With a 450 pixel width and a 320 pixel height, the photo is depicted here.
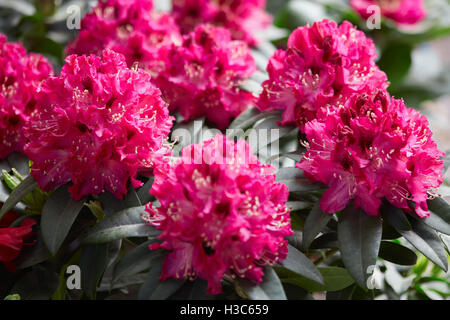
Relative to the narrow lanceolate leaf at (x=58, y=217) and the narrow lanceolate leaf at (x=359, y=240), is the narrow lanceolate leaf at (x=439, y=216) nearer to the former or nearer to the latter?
the narrow lanceolate leaf at (x=359, y=240)

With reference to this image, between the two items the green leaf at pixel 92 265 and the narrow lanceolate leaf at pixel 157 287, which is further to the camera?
the green leaf at pixel 92 265

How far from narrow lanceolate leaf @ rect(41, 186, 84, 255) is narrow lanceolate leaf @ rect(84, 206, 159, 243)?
0.12 feet

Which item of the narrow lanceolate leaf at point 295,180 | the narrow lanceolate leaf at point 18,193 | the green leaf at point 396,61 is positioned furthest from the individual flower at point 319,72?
the green leaf at point 396,61

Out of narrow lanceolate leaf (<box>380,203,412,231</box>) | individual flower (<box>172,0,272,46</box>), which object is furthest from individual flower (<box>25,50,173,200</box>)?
individual flower (<box>172,0,272,46</box>)

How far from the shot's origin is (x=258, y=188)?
29.7 inches

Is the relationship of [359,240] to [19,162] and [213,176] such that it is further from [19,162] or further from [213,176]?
[19,162]

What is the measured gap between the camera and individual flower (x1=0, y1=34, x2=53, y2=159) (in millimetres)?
1001

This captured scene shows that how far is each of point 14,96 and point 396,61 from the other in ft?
4.34

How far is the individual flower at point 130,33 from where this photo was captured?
45.1 inches

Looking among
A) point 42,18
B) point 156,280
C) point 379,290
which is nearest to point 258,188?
point 156,280

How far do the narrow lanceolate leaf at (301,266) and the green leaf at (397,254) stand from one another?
199 millimetres

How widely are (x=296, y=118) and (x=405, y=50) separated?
1.06 m

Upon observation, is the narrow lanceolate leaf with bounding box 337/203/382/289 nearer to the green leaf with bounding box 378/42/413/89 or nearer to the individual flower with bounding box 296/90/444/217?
the individual flower with bounding box 296/90/444/217

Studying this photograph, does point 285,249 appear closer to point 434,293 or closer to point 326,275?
point 326,275
